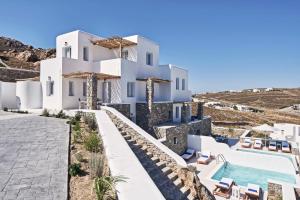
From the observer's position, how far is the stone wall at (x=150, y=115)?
2156cm

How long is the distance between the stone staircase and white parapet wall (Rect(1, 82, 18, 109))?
16.9 meters

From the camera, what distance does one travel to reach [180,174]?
10.4 m

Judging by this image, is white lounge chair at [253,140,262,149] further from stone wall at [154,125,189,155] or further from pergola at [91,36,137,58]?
pergola at [91,36,137,58]

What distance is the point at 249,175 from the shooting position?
18.6m

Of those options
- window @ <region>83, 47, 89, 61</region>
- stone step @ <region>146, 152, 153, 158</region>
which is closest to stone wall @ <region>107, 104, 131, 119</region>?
window @ <region>83, 47, 89, 61</region>

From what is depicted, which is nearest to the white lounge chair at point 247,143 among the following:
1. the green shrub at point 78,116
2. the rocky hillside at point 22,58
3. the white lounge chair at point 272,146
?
the white lounge chair at point 272,146

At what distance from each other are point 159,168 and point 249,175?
37.3 ft

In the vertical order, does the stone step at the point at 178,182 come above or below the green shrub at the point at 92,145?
below

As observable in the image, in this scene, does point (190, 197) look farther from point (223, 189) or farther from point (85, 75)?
point (85, 75)

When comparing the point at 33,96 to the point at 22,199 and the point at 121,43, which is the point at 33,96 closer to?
the point at 121,43

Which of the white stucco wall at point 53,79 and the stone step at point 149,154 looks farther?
the white stucco wall at point 53,79

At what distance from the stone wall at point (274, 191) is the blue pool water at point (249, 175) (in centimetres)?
394

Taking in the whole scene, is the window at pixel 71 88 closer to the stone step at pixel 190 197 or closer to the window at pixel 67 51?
the window at pixel 67 51

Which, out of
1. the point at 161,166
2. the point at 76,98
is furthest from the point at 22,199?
the point at 76,98
